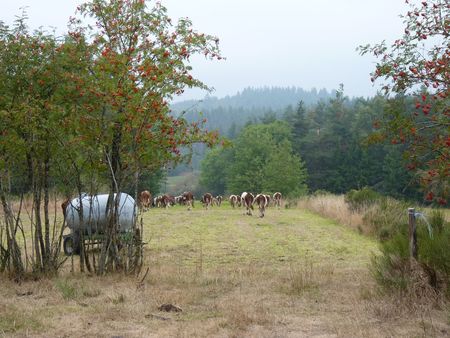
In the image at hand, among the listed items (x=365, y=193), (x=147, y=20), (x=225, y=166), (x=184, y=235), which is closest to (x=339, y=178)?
(x=225, y=166)

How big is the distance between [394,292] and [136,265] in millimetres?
5225

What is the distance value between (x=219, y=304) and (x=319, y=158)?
7543 cm

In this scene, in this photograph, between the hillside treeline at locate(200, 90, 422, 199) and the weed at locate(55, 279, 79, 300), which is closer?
the weed at locate(55, 279, 79, 300)

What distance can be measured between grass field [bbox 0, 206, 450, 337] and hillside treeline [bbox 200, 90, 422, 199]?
54.7 metres

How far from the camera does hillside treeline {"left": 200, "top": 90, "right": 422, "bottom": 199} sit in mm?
69875

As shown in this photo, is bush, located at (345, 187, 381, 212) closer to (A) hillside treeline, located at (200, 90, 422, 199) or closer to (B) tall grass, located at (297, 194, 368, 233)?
(B) tall grass, located at (297, 194, 368, 233)

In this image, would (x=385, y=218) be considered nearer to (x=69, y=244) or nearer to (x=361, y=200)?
(x=361, y=200)

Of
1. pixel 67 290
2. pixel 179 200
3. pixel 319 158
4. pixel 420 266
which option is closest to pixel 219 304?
pixel 67 290

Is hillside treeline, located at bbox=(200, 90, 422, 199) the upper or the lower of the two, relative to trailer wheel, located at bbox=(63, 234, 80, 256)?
upper

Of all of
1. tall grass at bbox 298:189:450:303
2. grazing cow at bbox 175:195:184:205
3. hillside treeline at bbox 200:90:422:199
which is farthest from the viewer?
hillside treeline at bbox 200:90:422:199

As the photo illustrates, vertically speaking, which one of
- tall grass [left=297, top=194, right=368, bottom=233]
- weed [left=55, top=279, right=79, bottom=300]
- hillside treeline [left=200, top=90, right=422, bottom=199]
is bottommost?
tall grass [left=297, top=194, right=368, bottom=233]

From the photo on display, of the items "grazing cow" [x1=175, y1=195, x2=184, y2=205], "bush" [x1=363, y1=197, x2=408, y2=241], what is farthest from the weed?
"grazing cow" [x1=175, y1=195, x2=184, y2=205]

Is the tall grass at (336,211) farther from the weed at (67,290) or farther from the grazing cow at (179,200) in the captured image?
the weed at (67,290)

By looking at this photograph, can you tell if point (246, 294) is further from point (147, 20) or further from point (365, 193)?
point (365, 193)
